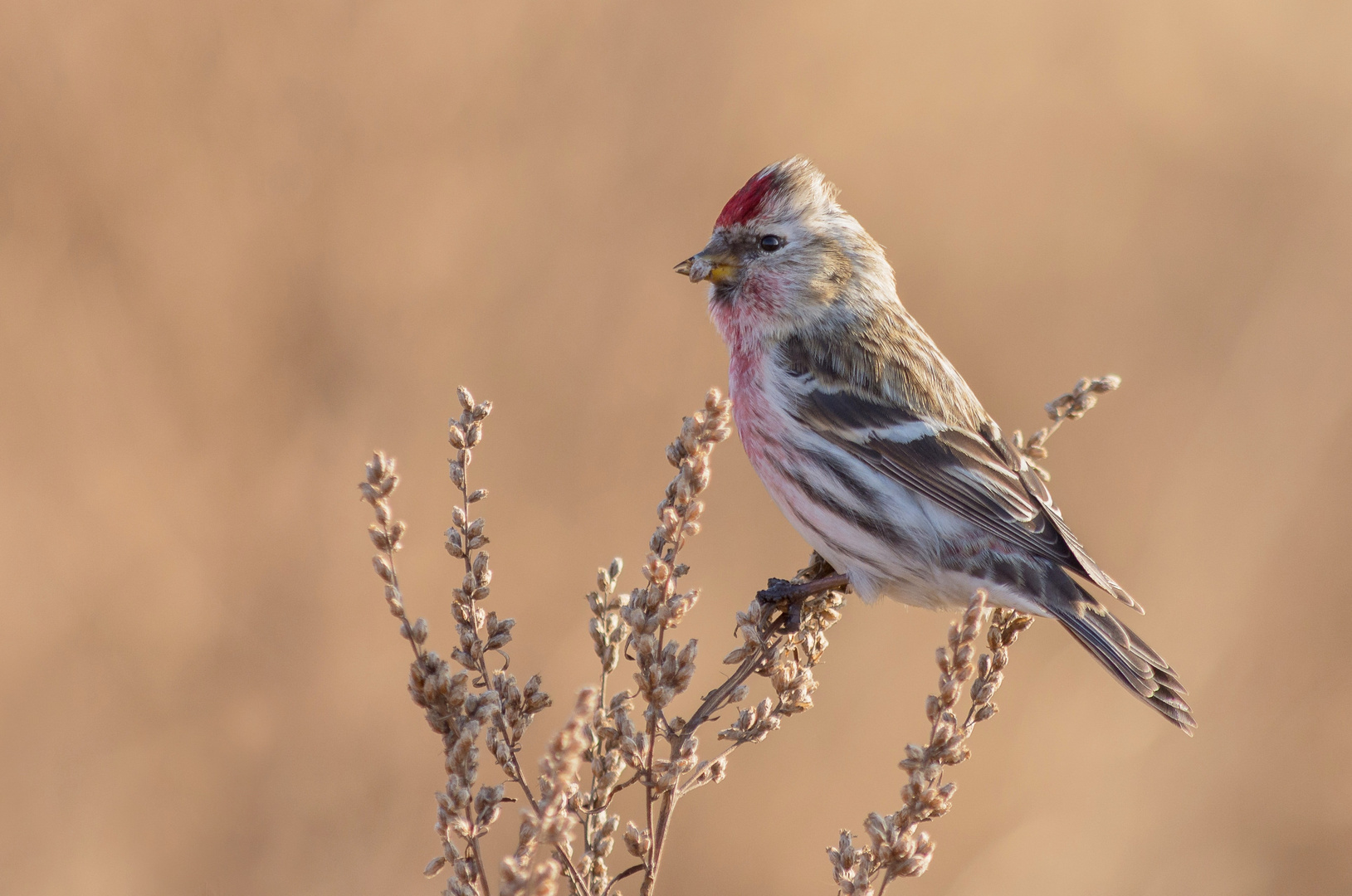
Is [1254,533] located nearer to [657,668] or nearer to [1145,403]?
[1145,403]

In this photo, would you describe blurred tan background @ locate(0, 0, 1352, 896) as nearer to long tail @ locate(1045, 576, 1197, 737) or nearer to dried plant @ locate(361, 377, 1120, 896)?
long tail @ locate(1045, 576, 1197, 737)

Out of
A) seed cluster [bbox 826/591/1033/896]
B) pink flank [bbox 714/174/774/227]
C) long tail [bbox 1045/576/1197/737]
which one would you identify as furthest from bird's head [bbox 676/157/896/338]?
seed cluster [bbox 826/591/1033/896]

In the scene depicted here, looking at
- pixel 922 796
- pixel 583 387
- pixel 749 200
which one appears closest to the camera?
pixel 922 796

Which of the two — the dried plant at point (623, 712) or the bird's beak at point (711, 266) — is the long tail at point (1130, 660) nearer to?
the dried plant at point (623, 712)

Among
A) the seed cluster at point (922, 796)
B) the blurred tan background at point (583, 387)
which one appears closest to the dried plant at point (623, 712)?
the seed cluster at point (922, 796)

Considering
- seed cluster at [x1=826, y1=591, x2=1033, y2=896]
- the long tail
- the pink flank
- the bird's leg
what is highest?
the pink flank

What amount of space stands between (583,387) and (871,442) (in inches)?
67.7

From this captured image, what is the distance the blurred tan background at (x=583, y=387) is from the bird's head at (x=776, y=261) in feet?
4.29

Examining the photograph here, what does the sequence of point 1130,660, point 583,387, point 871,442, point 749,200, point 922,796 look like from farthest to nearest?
point 583,387, point 749,200, point 871,442, point 1130,660, point 922,796

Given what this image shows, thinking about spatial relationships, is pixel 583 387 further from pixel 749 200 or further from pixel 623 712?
pixel 623 712

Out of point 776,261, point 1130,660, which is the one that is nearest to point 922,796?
point 1130,660

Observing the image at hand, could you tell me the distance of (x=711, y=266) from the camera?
8.34 feet

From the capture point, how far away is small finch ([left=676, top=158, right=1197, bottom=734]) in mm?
2182

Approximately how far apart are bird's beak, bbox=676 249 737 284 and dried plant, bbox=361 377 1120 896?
966 millimetres
